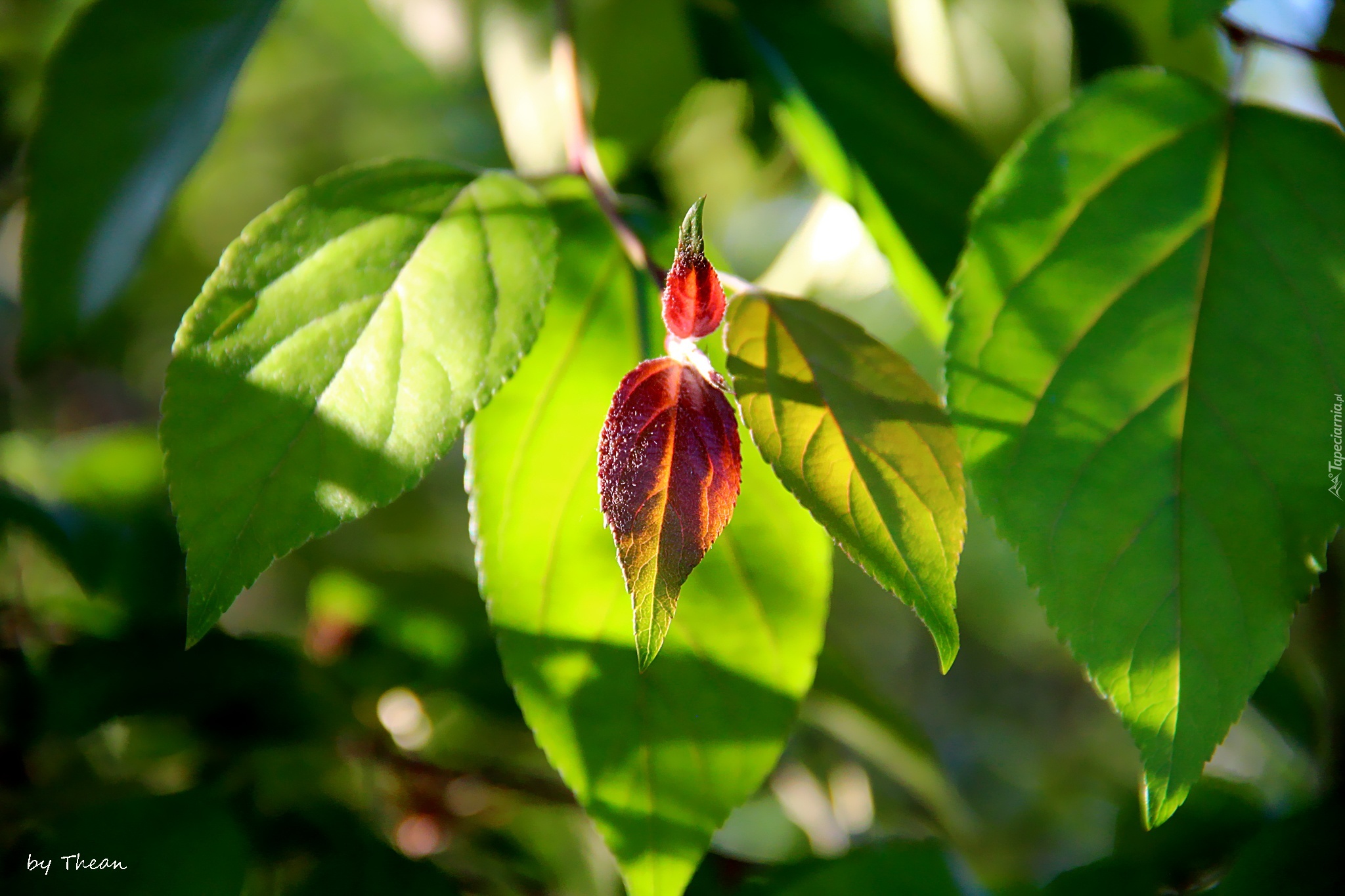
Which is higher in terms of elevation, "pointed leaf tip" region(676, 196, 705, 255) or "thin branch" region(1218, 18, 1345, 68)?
"thin branch" region(1218, 18, 1345, 68)

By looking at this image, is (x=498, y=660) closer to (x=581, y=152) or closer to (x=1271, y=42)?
(x=581, y=152)

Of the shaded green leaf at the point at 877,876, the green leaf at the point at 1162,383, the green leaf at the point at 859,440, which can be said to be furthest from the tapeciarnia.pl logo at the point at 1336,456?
the shaded green leaf at the point at 877,876

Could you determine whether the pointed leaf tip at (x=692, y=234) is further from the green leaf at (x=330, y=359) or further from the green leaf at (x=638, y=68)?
the green leaf at (x=638, y=68)

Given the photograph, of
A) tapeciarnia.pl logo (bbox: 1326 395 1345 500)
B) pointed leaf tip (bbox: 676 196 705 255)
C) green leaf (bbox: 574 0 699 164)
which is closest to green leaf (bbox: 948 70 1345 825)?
tapeciarnia.pl logo (bbox: 1326 395 1345 500)

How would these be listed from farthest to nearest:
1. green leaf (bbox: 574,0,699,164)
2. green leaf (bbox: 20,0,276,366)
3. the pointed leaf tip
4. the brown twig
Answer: green leaf (bbox: 574,0,699,164)
green leaf (bbox: 20,0,276,366)
the brown twig
the pointed leaf tip

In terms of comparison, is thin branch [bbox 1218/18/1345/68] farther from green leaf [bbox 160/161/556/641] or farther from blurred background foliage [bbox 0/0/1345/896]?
green leaf [bbox 160/161/556/641]

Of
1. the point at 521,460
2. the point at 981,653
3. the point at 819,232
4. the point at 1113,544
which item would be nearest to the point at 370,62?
the point at 819,232

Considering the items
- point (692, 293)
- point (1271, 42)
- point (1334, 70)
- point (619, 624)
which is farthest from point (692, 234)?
point (1334, 70)
